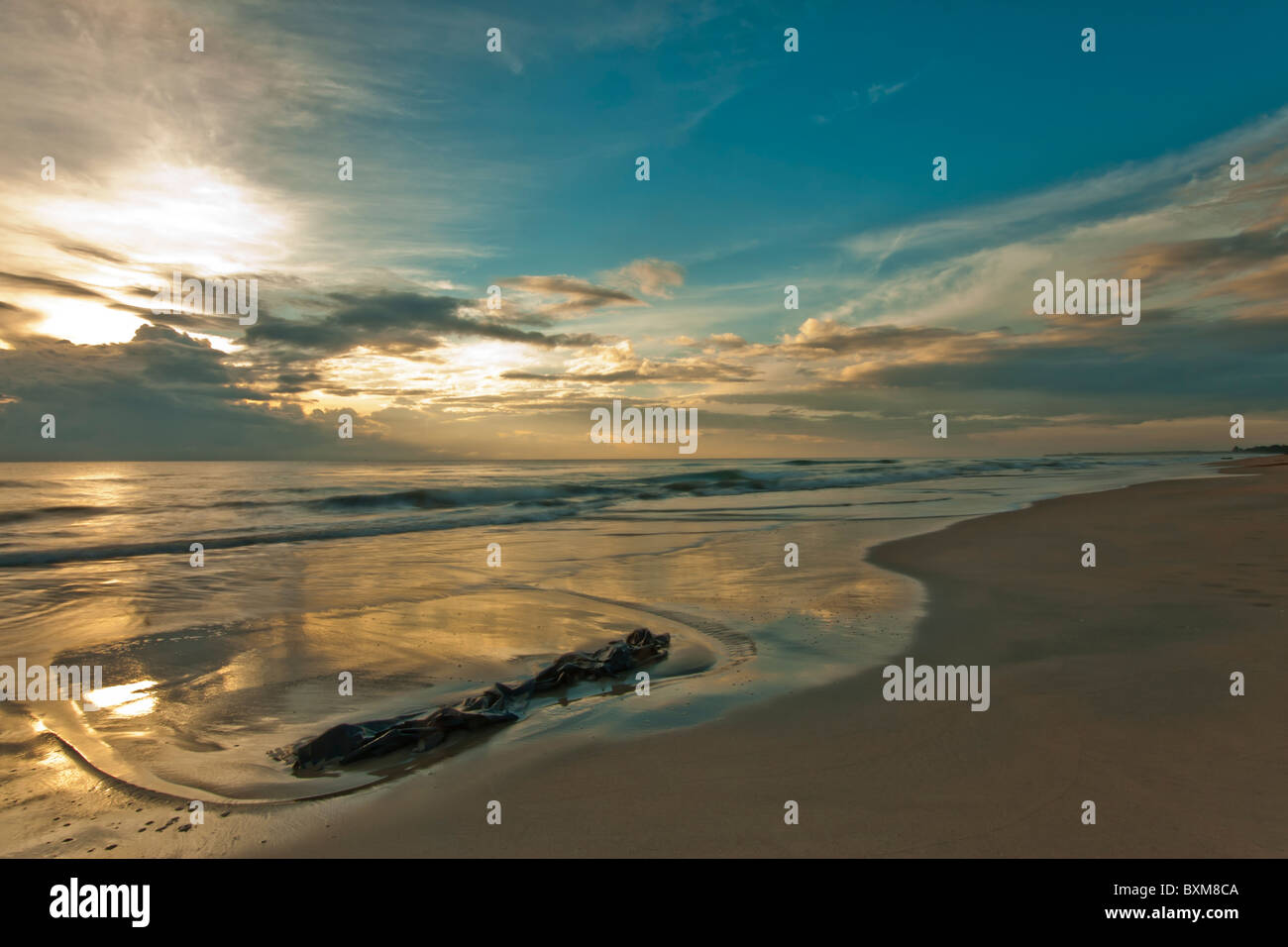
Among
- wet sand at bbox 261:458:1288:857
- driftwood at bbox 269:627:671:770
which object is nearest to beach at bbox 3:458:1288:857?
wet sand at bbox 261:458:1288:857

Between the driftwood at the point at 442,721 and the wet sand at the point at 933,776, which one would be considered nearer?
the wet sand at the point at 933,776

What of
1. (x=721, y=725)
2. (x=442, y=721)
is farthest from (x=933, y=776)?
(x=442, y=721)

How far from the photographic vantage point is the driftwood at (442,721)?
398 cm

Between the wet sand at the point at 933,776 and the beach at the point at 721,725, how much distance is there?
2 centimetres

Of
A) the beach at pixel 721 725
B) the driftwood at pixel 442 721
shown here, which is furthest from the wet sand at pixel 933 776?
the driftwood at pixel 442 721

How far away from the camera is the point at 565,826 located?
315 cm

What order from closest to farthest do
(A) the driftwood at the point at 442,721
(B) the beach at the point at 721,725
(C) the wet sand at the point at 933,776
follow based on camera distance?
(C) the wet sand at the point at 933,776 < (B) the beach at the point at 721,725 < (A) the driftwood at the point at 442,721

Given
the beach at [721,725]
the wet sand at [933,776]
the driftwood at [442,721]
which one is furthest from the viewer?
the driftwood at [442,721]

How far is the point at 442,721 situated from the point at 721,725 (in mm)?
1858

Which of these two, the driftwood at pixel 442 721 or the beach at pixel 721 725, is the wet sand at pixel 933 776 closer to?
the beach at pixel 721 725

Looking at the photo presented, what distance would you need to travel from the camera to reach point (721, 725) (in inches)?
174
